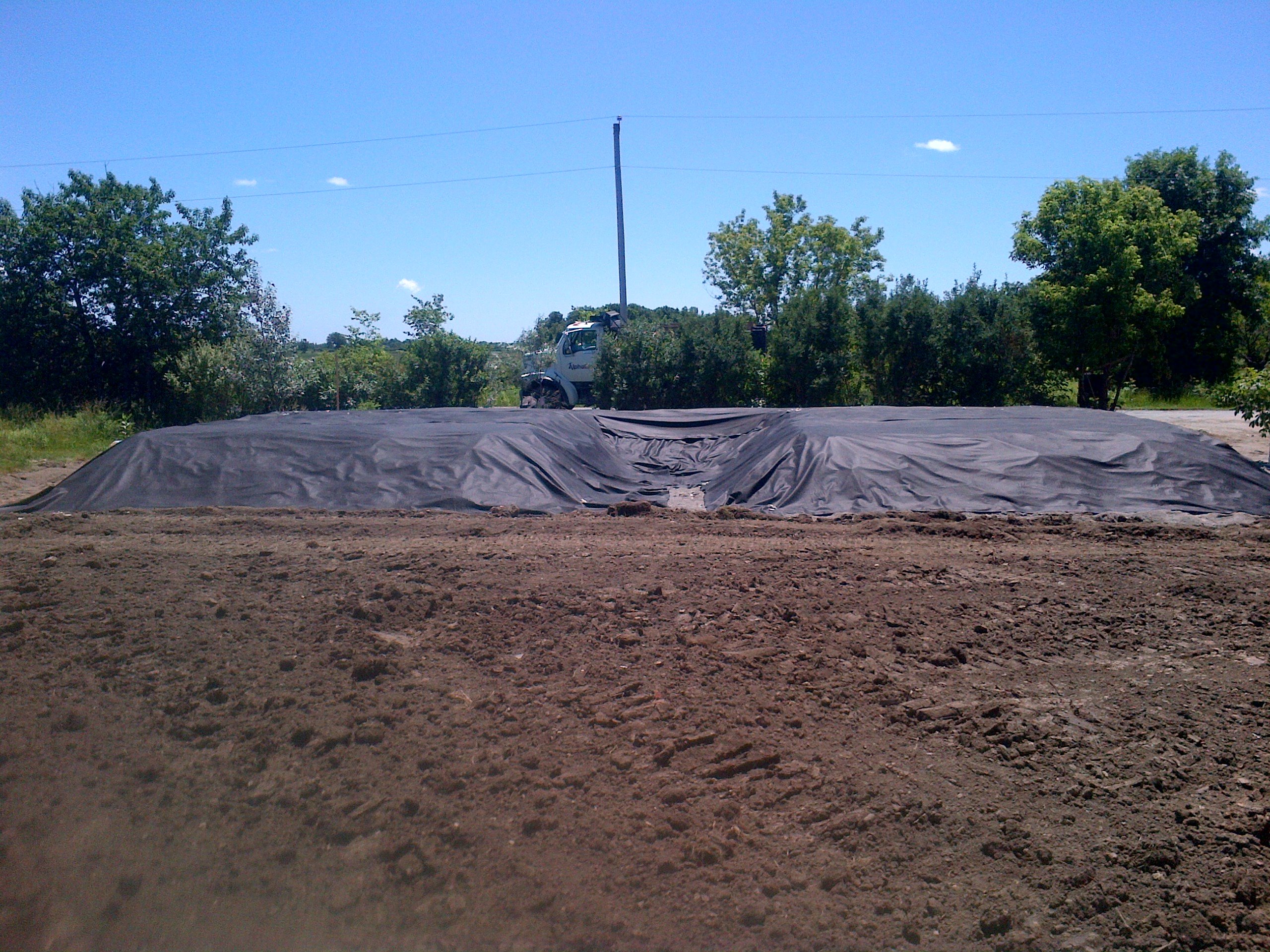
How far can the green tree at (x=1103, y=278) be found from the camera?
21422mm

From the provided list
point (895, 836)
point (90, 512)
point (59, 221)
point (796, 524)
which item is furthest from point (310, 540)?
point (59, 221)

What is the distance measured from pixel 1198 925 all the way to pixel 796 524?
5.96 metres

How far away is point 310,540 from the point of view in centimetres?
784

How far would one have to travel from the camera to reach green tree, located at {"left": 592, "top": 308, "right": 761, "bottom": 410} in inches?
770

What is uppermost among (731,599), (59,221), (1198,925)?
(59,221)

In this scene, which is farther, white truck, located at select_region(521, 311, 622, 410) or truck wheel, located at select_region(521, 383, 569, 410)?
white truck, located at select_region(521, 311, 622, 410)

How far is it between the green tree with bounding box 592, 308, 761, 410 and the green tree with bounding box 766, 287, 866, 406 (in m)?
0.75

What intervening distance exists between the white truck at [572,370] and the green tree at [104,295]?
7973mm

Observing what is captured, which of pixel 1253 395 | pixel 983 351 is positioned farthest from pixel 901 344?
pixel 1253 395

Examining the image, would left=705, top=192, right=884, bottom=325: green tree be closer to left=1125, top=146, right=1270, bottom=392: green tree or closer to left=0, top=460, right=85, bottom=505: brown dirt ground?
left=1125, top=146, right=1270, bottom=392: green tree

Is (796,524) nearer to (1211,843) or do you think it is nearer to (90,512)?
(1211,843)

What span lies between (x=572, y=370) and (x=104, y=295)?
38.5ft

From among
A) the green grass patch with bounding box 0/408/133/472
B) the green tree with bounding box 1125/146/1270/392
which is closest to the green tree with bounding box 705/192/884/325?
the green tree with bounding box 1125/146/1270/392

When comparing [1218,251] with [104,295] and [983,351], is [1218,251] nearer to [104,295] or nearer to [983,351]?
[983,351]
